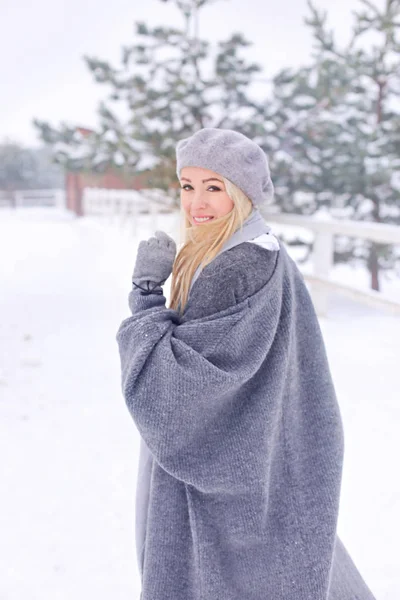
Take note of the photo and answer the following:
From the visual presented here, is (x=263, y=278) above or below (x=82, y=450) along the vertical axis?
above

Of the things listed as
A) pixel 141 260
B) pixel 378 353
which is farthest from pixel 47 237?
pixel 141 260

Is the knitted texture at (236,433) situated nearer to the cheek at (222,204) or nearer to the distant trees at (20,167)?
the cheek at (222,204)


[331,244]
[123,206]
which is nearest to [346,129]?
[331,244]

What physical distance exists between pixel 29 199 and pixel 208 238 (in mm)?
23390

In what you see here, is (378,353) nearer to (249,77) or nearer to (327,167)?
(327,167)

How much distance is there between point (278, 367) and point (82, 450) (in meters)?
1.93

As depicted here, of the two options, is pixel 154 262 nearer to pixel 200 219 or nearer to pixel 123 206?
pixel 200 219

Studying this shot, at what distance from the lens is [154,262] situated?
1.33 metres

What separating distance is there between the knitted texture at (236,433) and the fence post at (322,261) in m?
3.87

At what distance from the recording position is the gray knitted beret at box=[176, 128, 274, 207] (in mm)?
1330

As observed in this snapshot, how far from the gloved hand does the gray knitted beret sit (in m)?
0.21

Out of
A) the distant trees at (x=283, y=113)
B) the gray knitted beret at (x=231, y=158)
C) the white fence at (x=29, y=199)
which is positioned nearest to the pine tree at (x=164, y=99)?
the distant trees at (x=283, y=113)

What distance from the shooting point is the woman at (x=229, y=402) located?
1201 millimetres

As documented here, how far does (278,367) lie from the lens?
1.29 m
